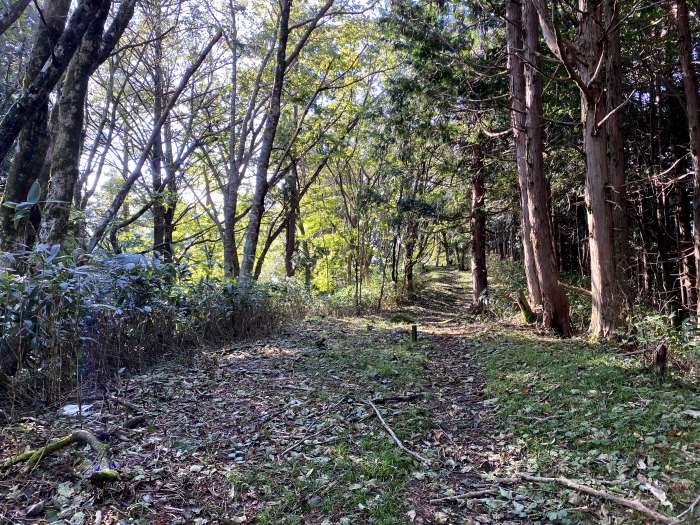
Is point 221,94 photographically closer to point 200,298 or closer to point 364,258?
point 364,258

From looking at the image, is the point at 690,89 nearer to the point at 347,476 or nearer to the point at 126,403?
the point at 347,476

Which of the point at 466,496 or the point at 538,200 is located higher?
the point at 538,200

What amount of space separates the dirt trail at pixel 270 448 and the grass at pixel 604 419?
0.36m

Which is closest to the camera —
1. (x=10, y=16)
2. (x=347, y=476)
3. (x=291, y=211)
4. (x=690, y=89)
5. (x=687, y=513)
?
(x=687, y=513)

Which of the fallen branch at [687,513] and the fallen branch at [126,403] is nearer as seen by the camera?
the fallen branch at [687,513]

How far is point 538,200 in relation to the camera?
7863mm

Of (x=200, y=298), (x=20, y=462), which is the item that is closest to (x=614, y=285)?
(x=200, y=298)

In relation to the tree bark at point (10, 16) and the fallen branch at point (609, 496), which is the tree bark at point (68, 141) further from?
the fallen branch at point (609, 496)

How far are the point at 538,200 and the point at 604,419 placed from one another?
16.8 feet

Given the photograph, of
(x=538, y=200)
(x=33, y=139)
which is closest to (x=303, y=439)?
(x=33, y=139)

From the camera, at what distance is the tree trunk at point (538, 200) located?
25.2ft

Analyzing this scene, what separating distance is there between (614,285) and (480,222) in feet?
18.0

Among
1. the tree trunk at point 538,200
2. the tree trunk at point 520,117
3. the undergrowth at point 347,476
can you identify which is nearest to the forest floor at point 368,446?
the undergrowth at point 347,476

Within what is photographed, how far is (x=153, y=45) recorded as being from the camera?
441 inches
